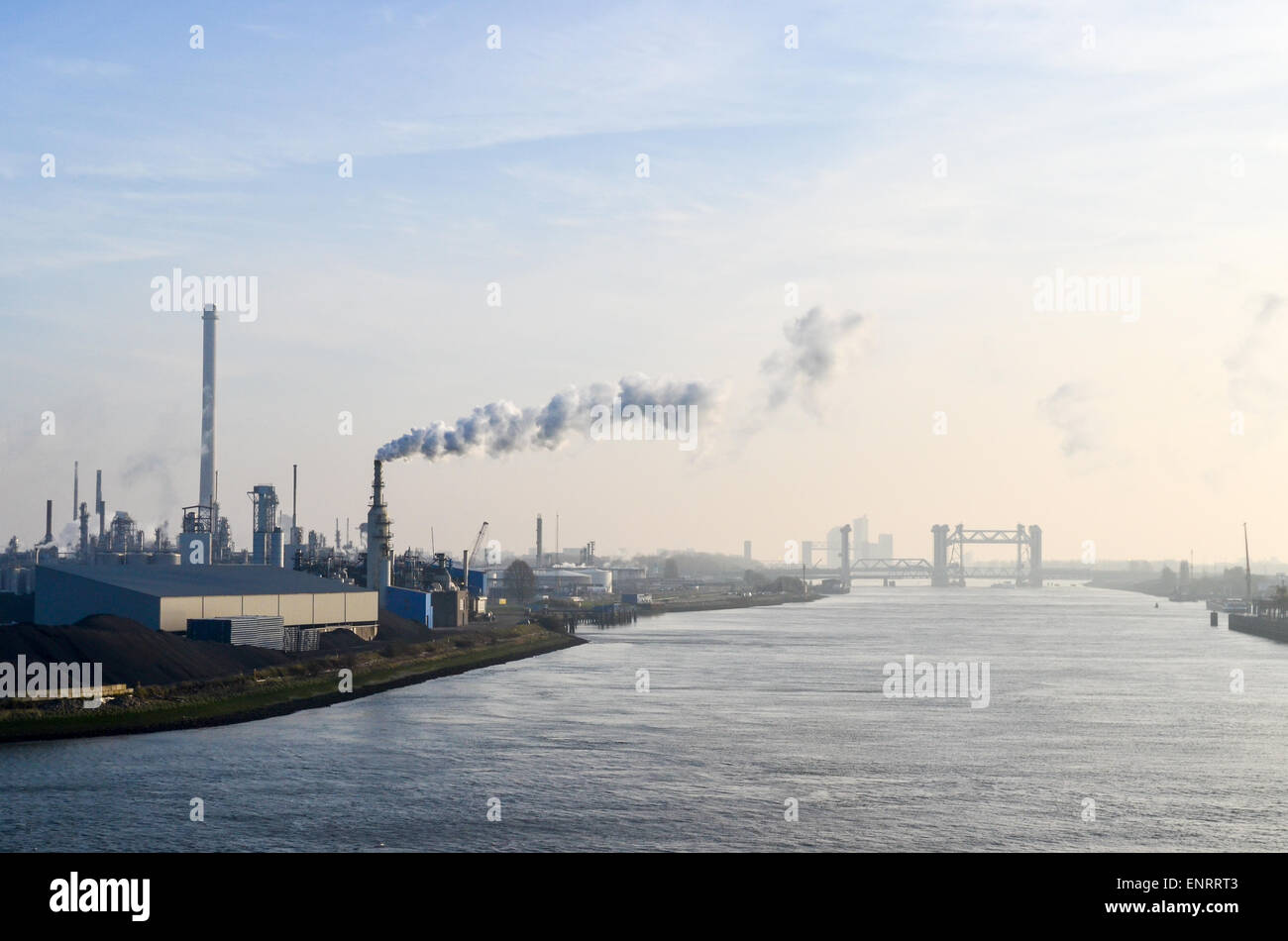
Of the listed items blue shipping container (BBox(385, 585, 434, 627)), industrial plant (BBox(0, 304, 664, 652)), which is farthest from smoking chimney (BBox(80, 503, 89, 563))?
blue shipping container (BBox(385, 585, 434, 627))

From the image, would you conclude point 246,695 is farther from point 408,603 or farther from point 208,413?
point 208,413

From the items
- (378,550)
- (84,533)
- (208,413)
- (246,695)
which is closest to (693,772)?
(246,695)

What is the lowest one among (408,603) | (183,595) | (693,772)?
(693,772)

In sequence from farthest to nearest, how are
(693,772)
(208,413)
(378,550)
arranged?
(208,413), (378,550), (693,772)

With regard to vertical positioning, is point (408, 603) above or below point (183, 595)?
below
